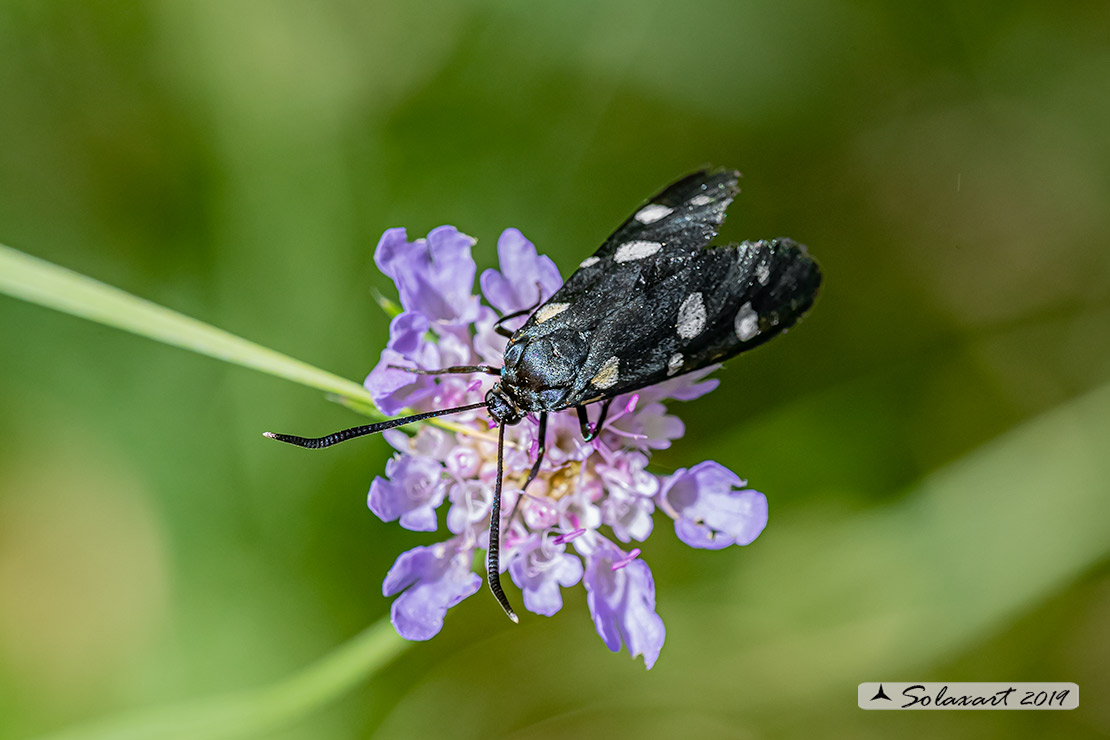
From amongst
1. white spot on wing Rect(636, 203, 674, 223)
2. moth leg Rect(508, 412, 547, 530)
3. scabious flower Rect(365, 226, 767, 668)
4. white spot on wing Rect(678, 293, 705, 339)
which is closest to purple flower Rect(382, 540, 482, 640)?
scabious flower Rect(365, 226, 767, 668)

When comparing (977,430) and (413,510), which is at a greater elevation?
(977,430)

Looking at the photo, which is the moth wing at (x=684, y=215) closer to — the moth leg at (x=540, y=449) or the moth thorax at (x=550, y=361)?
the moth thorax at (x=550, y=361)

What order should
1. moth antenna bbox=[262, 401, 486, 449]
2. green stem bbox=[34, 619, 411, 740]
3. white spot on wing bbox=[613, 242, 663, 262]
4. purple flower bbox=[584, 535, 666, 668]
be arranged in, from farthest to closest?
green stem bbox=[34, 619, 411, 740] < white spot on wing bbox=[613, 242, 663, 262] < purple flower bbox=[584, 535, 666, 668] < moth antenna bbox=[262, 401, 486, 449]

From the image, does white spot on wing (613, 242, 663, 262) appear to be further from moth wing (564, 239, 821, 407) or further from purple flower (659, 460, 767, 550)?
purple flower (659, 460, 767, 550)

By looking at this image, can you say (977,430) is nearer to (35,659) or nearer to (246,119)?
(246,119)

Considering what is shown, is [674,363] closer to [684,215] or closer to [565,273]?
[684,215]

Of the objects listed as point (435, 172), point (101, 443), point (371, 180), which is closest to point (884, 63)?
point (435, 172)

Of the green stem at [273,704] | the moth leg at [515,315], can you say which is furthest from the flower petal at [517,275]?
the green stem at [273,704]
